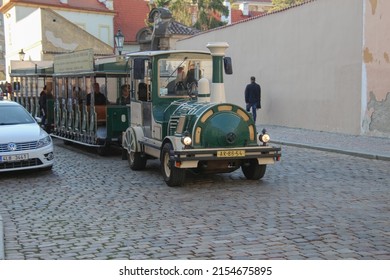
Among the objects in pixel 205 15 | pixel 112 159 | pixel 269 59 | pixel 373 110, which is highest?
pixel 205 15

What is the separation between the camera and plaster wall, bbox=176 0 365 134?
1591 cm

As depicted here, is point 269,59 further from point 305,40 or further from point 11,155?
point 11,155

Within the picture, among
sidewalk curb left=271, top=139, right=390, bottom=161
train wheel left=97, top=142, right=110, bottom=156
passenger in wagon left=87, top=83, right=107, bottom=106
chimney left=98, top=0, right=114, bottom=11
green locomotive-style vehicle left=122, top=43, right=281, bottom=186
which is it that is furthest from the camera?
chimney left=98, top=0, right=114, bottom=11

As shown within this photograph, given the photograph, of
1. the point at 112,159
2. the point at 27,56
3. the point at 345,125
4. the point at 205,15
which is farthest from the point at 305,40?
the point at 27,56

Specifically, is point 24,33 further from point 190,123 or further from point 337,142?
point 190,123

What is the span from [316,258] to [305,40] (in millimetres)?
14194

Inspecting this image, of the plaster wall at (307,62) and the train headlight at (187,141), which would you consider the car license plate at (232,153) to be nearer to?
the train headlight at (187,141)

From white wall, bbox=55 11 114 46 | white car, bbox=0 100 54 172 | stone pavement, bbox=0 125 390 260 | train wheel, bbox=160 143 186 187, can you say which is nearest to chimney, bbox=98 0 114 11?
white wall, bbox=55 11 114 46

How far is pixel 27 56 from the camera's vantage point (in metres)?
43.2

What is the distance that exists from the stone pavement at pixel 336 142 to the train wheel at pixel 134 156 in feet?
16.4

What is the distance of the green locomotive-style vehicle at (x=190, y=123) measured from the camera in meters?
8.41

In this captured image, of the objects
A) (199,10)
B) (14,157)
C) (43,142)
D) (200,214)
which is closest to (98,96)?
(43,142)

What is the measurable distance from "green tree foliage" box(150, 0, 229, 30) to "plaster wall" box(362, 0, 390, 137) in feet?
92.1

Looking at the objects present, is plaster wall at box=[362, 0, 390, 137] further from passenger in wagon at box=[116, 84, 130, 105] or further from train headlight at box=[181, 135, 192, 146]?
train headlight at box=[181, 135, 192, 146]
